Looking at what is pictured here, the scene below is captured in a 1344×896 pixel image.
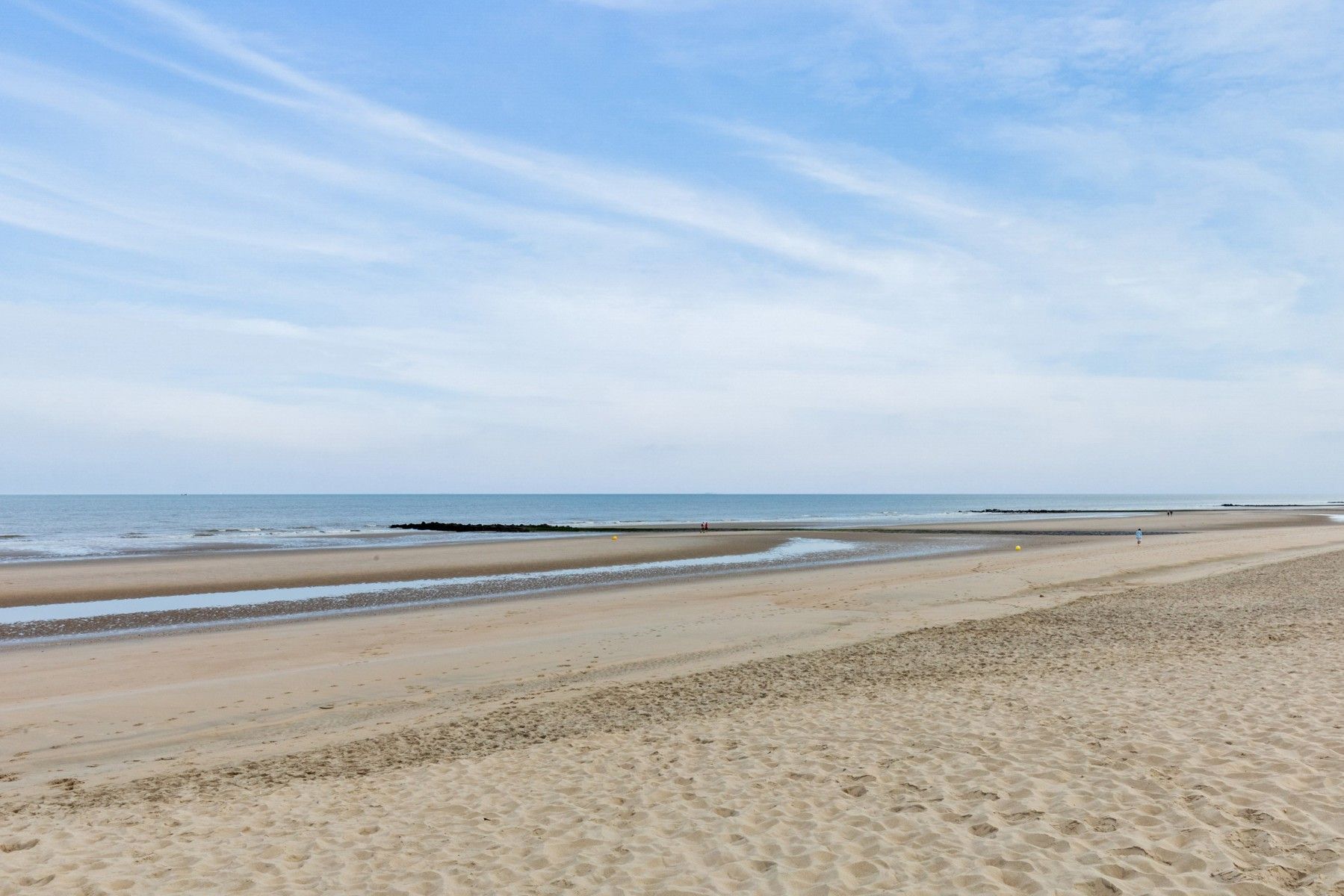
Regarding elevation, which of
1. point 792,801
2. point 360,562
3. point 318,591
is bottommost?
point 318,591

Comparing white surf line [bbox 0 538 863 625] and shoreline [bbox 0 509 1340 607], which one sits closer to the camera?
white surf line [bbox 0 538 863 625]

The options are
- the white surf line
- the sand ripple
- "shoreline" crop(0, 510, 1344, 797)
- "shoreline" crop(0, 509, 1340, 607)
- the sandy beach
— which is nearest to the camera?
the sand ripple

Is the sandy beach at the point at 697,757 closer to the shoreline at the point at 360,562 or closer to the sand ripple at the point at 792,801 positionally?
the sand ripple at the point at 792,801

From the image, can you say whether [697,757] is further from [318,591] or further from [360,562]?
[360,562]

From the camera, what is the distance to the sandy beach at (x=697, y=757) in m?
5.85

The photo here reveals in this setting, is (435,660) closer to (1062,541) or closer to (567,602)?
(567,602)

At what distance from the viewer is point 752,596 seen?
889 inches

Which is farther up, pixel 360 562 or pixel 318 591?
pixel 360 562

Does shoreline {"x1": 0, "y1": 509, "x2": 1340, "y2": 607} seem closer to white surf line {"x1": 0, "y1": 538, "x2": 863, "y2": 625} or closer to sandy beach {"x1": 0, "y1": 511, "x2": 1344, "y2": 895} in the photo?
white surf line {"x1": 0, "y1": 538, "x2": 863, "y2": 625}

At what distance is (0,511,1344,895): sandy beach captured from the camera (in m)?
5.85

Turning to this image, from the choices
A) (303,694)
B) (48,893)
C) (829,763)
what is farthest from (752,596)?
(48,893)

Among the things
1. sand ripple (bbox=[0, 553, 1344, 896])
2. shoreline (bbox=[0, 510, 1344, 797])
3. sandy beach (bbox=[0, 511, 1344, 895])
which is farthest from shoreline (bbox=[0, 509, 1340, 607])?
sand ripple (bbox=[0, 553, 1344, 896])

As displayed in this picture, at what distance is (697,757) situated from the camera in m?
8.33

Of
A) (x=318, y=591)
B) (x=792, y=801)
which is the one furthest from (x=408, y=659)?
(x=318, y=591)
